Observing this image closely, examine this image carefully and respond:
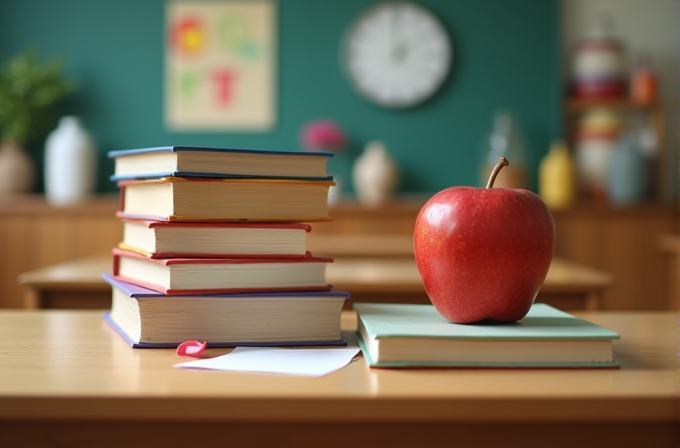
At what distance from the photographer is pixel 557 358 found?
749 mm

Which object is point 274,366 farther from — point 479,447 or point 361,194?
point 361,194

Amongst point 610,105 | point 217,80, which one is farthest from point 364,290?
point 610,105

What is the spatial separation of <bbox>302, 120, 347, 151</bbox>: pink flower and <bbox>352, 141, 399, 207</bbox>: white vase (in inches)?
6.9

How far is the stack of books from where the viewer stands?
849 millimetres

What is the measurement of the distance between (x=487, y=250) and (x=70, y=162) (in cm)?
370

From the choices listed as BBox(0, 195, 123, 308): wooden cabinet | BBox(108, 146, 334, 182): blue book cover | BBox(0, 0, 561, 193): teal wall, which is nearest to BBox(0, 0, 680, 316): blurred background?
BBox(0, 0, 561, 193): teal wall

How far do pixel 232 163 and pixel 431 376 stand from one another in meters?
0.34

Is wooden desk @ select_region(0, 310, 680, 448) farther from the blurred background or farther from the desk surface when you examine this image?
the blurred background

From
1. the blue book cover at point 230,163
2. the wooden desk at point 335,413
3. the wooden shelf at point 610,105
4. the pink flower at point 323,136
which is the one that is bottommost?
the wooden desk at point 335,413

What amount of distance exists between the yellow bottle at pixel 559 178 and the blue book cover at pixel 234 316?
3395mm

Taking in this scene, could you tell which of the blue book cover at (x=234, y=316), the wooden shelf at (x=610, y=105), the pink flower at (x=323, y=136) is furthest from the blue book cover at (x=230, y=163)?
the wooden shelf at (x=610, y=105)

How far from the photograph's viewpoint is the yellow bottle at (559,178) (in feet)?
13.6

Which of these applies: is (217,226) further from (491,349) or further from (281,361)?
(491,349)

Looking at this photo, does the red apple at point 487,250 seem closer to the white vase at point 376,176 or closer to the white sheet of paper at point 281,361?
the white sheet of paper at point 281,361
